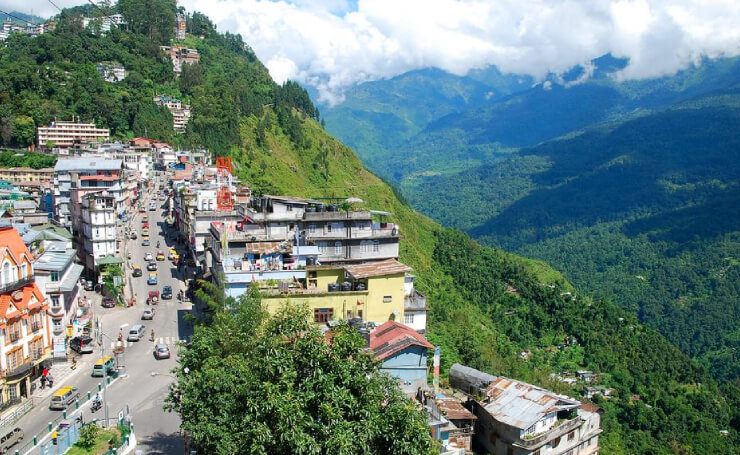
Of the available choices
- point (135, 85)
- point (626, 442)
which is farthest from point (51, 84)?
point (626, 442)

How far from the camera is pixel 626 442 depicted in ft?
163

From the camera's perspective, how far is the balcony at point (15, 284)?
31.0m

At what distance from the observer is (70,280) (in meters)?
38.7

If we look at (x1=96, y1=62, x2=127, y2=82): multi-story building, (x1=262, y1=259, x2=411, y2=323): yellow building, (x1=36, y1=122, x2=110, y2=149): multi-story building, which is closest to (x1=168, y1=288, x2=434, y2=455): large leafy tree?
(x1=262, y1=259, x2=411, y2=323): yellow building

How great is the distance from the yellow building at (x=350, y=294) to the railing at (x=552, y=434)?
31.1 ft

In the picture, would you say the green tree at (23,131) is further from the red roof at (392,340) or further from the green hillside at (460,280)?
the red roof at (392,340)

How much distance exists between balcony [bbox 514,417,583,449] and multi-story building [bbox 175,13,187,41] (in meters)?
138

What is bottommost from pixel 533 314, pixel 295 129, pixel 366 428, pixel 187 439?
pixel 533 314

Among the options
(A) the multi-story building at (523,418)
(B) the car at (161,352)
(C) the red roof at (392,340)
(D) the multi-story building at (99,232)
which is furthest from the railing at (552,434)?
(D) the multi-story building at (99,232)

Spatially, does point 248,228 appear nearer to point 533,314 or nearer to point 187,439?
point 187,439

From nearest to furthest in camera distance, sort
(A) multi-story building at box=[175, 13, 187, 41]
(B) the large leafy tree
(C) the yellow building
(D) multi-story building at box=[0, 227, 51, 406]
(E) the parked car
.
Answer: (B) the large leafy tree < (D) multi-story building at box=[0, 227, 51, 406] < (C) the yellow building < (E) the parked car < (A) multi-story building at box=[175, 13, 187, 41]

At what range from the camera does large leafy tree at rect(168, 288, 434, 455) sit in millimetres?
17344

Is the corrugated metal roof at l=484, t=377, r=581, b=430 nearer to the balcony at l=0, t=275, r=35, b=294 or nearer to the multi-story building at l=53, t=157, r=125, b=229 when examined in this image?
the balcony at l=0, t=275, r=35, b=294

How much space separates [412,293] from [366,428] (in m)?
18.6
